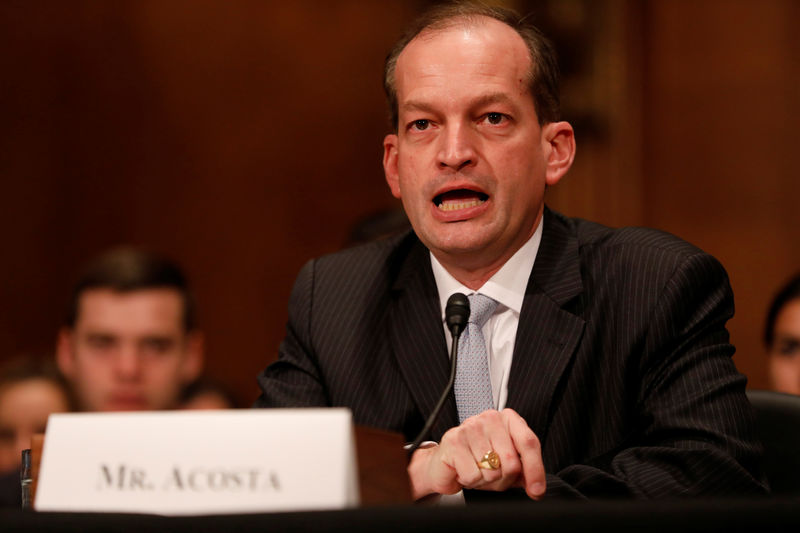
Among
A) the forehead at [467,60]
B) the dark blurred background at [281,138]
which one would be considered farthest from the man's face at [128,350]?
the forehead at [467,60]

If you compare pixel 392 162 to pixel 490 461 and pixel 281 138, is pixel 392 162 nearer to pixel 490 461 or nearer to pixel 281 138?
pixel 490 461

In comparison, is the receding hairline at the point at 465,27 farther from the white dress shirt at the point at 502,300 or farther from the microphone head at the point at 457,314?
the microphone head at the point at 457,314

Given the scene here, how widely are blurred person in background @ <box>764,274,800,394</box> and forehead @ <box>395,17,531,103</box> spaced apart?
1.45 metres

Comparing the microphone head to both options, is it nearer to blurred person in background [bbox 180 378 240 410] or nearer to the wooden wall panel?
blurred person in background [bbox 180 378 240 410]

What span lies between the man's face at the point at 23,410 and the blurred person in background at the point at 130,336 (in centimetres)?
9

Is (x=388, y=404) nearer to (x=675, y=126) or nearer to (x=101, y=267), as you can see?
(x=101, y=267)

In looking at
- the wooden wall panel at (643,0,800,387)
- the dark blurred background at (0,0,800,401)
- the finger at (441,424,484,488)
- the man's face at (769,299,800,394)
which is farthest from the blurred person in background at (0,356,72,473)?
the wooden wall panel at (643,0,800,387)

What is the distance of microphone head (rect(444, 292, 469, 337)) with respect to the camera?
4.53 ft

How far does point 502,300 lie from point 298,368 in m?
0.41

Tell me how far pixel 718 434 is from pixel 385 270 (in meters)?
0.72

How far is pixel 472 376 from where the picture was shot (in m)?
1.64

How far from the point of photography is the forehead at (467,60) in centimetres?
163

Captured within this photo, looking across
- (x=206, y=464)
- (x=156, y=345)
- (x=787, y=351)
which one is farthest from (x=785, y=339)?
(x=206, y=464)

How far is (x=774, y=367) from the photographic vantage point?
8.96 ft
